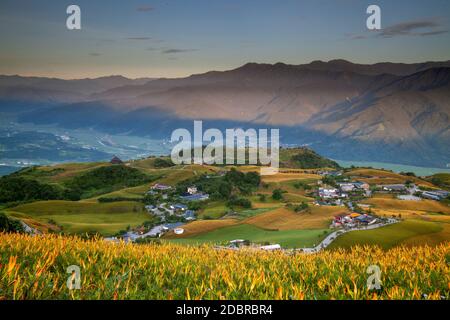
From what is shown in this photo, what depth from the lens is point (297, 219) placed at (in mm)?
89125

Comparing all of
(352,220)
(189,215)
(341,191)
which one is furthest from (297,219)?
(341,191)

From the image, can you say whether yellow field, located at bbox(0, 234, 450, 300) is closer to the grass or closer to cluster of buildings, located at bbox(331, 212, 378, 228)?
cluster of buildings, located at bbox(331, 212, 378, 228)

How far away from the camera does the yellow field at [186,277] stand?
609 centimetres

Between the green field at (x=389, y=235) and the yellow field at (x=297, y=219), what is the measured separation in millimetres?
27502

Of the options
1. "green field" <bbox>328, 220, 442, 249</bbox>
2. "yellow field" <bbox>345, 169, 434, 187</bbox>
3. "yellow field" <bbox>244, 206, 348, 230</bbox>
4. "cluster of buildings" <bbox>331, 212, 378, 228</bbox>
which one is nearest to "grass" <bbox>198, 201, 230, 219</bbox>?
"yellow field" <bbox>244, 206, 348, 230</bbox>

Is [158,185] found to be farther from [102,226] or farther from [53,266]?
[53,266]

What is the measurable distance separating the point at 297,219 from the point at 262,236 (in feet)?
67.4

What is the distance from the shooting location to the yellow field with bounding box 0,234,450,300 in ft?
20.0

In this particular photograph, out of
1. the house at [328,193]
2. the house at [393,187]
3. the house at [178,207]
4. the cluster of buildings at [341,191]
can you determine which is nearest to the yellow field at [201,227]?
the house at [178,207]

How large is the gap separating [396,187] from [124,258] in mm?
163591

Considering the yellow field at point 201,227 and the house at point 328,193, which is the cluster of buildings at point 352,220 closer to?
the yellow field at point 201,227

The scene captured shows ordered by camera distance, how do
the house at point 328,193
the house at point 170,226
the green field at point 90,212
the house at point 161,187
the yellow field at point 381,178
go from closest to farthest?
the house at point 170,226, the green field at point 90,212, the house at point 328,193, the house at point 161,187, the yellow field at point 381,178

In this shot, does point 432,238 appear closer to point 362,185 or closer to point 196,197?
point 196,197
